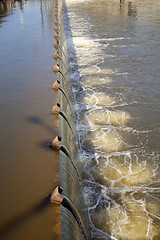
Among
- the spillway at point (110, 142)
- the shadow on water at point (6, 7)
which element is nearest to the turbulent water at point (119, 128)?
the spillway at point (110, 142)

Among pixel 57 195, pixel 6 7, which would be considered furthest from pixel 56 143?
pixel 6 7

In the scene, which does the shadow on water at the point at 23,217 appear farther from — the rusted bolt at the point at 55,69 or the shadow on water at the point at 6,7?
the shadow on water at the point at 6,7

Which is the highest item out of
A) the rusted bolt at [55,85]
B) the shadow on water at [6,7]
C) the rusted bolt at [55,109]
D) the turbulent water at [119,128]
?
the shadow on water at [6,7]

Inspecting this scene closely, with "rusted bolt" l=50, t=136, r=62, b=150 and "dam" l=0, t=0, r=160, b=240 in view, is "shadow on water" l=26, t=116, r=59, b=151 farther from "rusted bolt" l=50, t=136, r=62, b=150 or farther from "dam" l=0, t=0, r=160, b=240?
"rusted bolt" l=50, t=136, r=62, b=150

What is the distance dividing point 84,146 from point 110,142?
0.61 metres

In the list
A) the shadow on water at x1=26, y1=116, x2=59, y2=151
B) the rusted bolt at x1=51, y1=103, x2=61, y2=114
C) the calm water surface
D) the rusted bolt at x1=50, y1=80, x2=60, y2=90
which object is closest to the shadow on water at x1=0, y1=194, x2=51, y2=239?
the calm water surface

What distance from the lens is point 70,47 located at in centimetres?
1402

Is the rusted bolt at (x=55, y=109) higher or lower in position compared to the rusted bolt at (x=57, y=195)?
higher

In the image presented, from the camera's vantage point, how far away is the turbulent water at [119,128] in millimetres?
4406

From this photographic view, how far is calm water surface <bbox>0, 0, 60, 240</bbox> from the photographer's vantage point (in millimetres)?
3367

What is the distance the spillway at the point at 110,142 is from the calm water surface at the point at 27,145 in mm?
378

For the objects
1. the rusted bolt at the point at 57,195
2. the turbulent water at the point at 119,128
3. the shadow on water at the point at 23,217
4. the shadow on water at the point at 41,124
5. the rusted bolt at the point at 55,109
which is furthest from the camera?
the rusted bolt at the point at 55,109

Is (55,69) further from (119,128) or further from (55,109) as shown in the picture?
(119,128)

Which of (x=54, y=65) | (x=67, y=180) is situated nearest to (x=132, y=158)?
(x=67, y=180)
